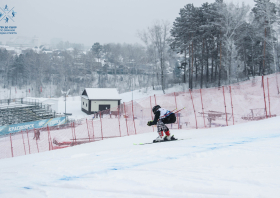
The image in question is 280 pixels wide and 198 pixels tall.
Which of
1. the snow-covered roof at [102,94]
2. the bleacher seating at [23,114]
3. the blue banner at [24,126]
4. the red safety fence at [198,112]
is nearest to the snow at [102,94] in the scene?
the snow-covered roof at [102,94]

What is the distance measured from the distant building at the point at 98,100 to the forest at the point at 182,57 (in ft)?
30.1

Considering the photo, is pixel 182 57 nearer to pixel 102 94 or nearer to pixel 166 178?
pixel 102 94

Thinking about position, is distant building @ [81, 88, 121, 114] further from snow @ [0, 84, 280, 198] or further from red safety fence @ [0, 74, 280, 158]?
snow @ [0, 84, 280, 198]

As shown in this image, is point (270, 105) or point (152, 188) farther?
point (270, 105)

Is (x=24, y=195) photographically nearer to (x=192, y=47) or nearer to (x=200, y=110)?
(x=200, y=110)

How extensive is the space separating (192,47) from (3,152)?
30.2 metres

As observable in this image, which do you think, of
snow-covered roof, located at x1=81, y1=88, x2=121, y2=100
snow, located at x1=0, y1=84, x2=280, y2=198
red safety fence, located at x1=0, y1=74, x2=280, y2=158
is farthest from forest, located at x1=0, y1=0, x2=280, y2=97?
snow, located at x1=0, y1=84, x2=280, y2=198

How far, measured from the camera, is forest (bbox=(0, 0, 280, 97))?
106 ft

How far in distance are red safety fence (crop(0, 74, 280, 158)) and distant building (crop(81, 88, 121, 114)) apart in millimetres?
18457

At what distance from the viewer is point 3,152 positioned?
17078mm

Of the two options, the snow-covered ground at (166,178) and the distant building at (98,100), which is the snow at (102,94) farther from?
the snow-covered ground at (166,178)

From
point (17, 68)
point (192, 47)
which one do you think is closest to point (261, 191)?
point (192, 47)

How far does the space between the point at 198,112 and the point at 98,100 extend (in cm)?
2519

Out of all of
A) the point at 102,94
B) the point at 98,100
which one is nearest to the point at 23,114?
the point at 98,100
